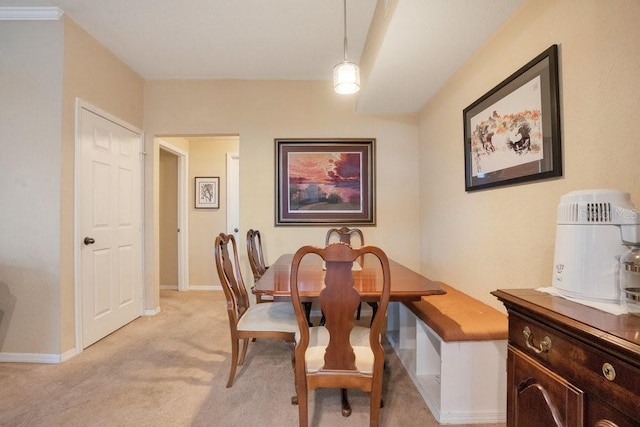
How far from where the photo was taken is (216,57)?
2.93 m

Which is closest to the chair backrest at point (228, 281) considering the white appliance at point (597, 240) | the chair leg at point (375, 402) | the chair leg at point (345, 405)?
the chair leg at point (345, 405)

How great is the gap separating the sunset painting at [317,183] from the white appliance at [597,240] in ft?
7.75

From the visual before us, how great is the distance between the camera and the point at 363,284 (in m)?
1.65

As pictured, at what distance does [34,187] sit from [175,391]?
186 cm

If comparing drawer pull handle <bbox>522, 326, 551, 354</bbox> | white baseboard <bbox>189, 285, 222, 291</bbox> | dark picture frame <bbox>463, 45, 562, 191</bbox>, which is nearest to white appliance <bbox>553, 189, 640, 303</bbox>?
drawer pull handle <bbox>522, 326, 551, 354</bbox>

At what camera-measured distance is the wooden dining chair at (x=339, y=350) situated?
51.7 inches

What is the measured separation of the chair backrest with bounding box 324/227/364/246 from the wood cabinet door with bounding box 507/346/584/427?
6.91ft

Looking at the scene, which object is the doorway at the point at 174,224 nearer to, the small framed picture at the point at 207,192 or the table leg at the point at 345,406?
the small framed picture at the point at 207,192

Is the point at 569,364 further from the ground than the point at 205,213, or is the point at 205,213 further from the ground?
the point at 205,213

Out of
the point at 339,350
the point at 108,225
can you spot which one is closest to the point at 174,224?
the point at 108,225

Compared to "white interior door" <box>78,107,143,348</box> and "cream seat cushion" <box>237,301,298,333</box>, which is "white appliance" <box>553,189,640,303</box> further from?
"white interior door" <box>78,107,143,348</box>

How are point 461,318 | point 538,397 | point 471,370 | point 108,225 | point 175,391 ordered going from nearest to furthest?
point 538,397 → point 471,370 → point 461,318 → point 175,391 → point 108,225

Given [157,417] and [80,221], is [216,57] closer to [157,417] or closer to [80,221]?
[80,221]

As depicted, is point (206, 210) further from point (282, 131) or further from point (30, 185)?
point (30, 185)
